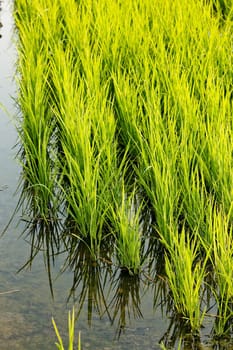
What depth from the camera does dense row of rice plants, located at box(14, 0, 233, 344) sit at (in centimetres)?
241

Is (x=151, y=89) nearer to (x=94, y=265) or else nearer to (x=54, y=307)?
(x=94, y=265)

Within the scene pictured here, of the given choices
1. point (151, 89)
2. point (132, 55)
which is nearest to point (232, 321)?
point (151, 89)

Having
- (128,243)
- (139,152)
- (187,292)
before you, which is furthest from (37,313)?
(139,152)

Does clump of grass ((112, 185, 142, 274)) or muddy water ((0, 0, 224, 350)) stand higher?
clump of grass ((112, 185, 142, 274))

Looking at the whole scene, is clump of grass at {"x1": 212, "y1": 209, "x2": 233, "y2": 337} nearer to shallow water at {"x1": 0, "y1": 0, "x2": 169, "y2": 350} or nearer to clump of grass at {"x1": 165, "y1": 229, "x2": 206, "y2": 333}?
clump of grass at {"x1": 165, "y1": 229, "x2": 206, "y2": 333}

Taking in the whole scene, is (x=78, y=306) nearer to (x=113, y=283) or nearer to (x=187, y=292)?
(x=113, y=283)

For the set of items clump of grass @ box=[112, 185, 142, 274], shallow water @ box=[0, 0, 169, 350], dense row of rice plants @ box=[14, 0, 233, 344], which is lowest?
shallow water @ box=[0, 0, 169, 350]

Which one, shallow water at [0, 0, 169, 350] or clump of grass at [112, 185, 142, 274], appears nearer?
shallow water at [0, 0, 169, 350]

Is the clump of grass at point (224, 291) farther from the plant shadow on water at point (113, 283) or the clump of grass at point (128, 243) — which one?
the clump of grass at point (128, 243)

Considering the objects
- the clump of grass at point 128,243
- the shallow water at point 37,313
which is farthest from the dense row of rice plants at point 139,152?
the shallow water at point 37,313

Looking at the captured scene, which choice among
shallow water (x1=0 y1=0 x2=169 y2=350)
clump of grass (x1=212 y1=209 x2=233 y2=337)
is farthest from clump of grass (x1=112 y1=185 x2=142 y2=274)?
clump of grass (x1=212 y1=209 x2=233 y2=337)

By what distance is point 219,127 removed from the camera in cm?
296

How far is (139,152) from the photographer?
3129 mm

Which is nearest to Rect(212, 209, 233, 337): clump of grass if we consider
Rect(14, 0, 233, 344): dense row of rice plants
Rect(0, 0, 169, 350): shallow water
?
Rect(14, 0, 233, 344): dense row of rice plants
